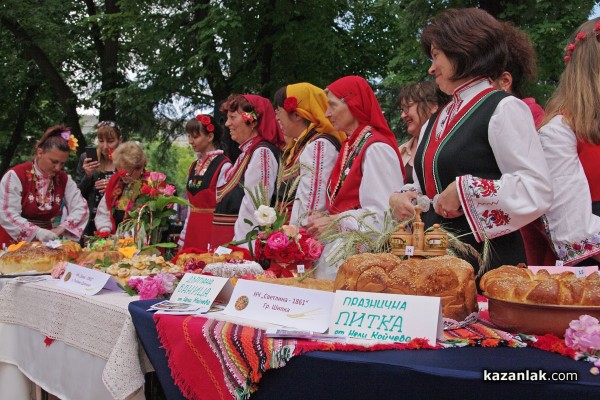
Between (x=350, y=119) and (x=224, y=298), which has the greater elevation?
(x=350, y=119)

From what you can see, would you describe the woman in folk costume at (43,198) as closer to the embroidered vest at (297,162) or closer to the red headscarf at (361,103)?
the embroidered vest at (297,162)

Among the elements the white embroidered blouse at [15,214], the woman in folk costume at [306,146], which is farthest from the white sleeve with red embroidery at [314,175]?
the white embroidered blouse at [15,214]

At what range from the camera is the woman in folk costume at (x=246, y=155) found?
4191 millimetres

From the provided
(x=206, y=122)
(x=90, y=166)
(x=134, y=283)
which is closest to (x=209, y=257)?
(x=134, y=283)

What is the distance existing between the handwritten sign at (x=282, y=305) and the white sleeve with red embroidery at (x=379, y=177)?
984 mm

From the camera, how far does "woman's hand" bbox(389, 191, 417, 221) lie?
80.4 inches

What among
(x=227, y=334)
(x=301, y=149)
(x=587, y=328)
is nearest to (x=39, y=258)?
(x=301, y=149)

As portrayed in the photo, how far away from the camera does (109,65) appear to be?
41.3 ft

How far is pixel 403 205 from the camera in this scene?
6.78 feet

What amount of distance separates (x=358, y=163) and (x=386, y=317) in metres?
1.42

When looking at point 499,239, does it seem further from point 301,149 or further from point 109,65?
point 109,65

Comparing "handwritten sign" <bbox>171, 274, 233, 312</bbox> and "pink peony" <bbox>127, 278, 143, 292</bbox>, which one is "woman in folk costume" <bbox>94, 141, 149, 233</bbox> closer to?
"pink peony" <bbox>127, 278, 143, 292</bbox>

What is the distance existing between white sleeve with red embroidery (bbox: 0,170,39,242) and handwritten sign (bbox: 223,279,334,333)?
3.77m

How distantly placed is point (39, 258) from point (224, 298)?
1.77 meters
